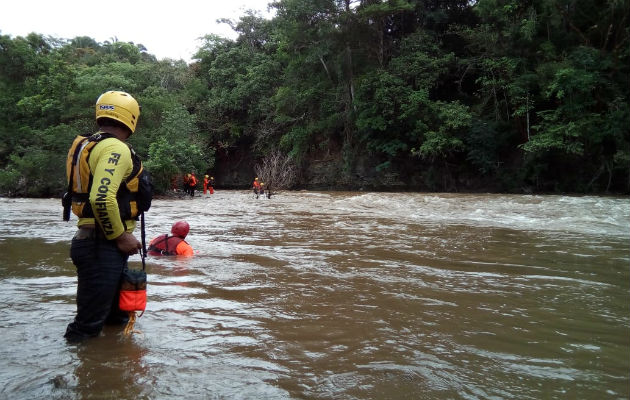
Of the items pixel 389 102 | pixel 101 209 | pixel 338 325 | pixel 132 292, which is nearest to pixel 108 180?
pixel 101 209

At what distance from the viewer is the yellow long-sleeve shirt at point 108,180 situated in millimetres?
2711

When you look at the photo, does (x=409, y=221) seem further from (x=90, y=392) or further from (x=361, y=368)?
(x=90, y=392)

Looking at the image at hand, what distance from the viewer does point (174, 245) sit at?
6043 mm

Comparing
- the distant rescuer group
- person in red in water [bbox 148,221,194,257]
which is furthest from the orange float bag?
person in red in water [bbox 148,221,194,257]

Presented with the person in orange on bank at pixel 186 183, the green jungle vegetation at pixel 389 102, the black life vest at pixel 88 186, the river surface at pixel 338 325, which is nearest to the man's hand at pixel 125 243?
the black life vest at pixel 88 186

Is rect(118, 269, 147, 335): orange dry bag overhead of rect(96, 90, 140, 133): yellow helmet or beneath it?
beneath

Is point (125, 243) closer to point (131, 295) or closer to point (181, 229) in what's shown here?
point (131, 295)

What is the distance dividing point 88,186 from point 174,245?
10.9ft

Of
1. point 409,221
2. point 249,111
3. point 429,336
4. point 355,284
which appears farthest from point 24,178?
point 429,336

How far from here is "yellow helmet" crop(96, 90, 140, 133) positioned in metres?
2.98

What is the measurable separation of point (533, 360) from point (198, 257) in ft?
14.6

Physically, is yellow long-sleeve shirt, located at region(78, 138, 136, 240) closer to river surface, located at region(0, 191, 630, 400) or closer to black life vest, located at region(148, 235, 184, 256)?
river surface, located at region(0, 191, 630, 400)

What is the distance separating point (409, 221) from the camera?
10586 mm

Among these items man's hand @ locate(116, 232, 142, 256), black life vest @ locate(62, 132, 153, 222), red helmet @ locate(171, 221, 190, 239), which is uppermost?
black life vest @ locate(62, 132, 153, 222)
